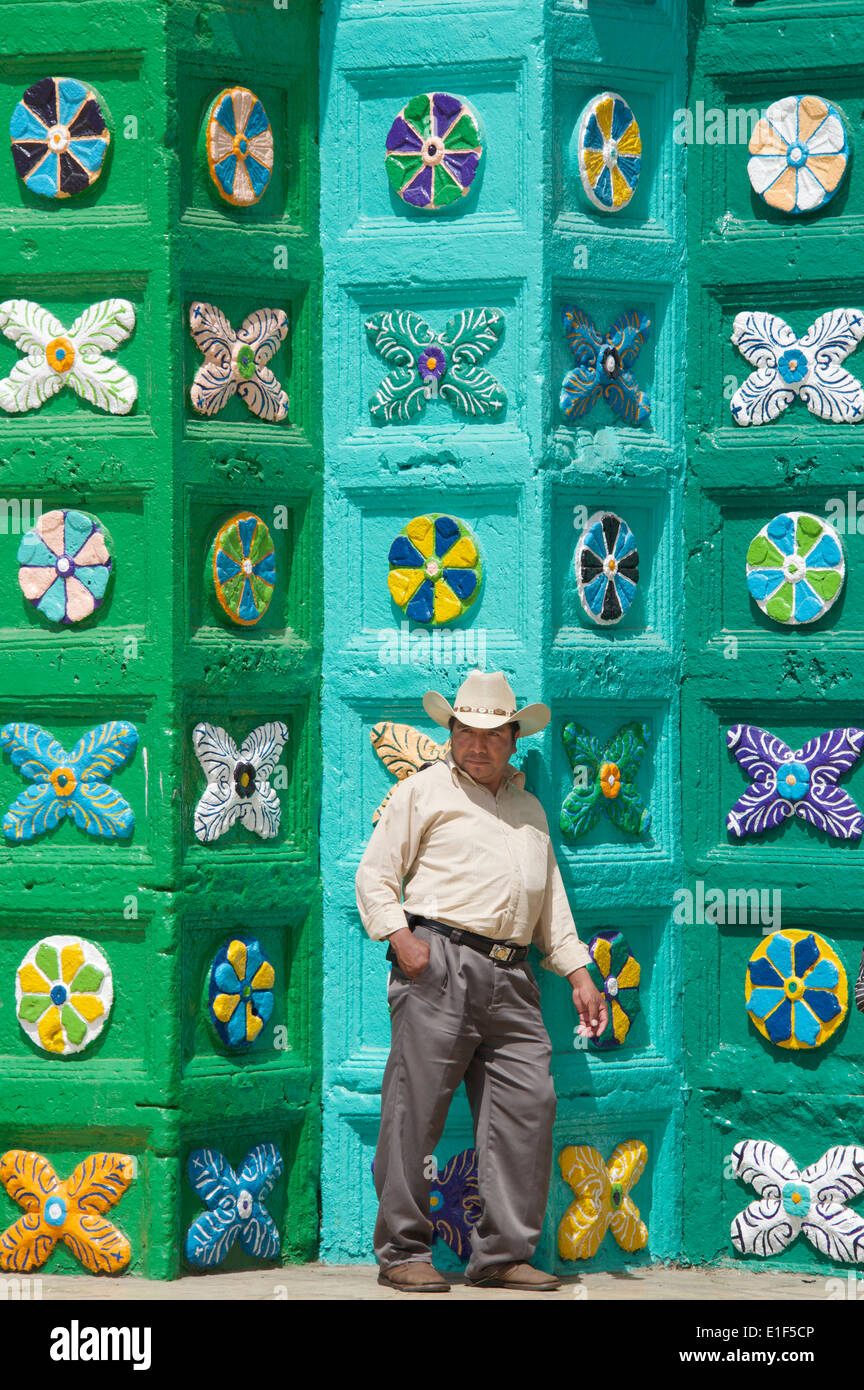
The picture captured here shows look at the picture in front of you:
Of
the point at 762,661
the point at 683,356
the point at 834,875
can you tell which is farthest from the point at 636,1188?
the point at 683,356

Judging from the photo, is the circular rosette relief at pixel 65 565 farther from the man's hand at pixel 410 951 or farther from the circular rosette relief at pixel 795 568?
the circular rosette relief at pixel 795 568

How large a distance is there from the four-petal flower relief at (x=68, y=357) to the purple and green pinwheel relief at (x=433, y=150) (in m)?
1.08

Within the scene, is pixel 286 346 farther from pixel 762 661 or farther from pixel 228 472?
pixel 762 661

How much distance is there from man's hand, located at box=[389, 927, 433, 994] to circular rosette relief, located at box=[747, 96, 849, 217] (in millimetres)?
2909

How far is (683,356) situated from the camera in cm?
683

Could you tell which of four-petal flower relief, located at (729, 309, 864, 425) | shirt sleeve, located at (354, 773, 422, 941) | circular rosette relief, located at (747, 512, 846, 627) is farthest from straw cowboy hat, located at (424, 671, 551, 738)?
four-petal flower relief, located at (729, 309, 864, 425)

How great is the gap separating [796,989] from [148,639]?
8.35ft

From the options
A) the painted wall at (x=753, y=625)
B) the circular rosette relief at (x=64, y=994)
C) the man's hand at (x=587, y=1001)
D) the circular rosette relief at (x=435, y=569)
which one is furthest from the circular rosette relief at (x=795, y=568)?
the circular rosette relief at (x=64, y=994)

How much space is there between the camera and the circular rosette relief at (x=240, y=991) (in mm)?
6410

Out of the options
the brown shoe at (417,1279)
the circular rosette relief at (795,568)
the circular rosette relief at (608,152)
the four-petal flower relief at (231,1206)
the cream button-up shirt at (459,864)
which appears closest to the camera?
the brown shoe at (417,1279)

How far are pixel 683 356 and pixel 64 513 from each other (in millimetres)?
2263

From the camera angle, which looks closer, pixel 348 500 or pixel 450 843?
pixel 450 843

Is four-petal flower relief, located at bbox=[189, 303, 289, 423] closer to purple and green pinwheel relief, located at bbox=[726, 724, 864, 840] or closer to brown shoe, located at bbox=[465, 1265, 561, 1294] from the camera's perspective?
purple and green pinwheel relief, located at bbox=[726, 724, 864, 840]

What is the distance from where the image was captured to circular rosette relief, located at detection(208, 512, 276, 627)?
6.45 metres
